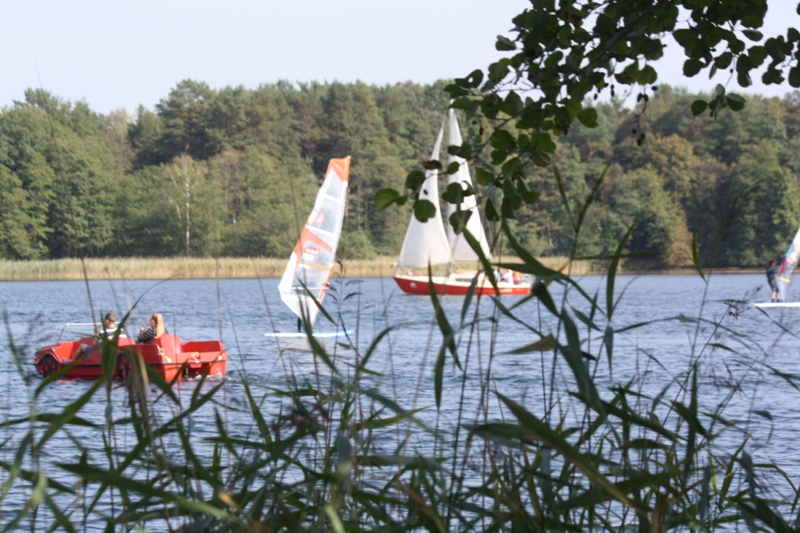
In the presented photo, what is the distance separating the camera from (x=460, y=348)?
306 inches

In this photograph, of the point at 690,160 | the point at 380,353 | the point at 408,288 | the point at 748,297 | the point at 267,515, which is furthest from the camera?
→ the point at 690,160

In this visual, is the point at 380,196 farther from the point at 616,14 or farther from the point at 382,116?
the point at 382,116

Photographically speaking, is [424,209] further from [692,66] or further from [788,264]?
[788,264]

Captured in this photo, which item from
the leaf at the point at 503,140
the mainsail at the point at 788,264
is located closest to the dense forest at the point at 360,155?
the mainsail at the point at 788,264

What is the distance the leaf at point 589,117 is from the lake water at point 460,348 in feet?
1.92

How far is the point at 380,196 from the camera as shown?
3.14 m

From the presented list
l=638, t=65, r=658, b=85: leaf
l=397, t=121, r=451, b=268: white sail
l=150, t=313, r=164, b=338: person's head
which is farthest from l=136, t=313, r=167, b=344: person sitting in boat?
l=397, t=121, r=451, b=268: white sail

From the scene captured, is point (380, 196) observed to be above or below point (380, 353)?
above

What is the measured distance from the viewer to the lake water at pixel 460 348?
3.20 meters

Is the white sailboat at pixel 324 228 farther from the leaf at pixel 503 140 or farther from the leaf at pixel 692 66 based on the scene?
the leaf at pixel 503 140

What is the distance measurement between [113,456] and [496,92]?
5.87 feet

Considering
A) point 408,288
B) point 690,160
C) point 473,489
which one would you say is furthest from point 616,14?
point 690,160

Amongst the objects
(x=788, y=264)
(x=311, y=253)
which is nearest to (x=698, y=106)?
(x=311, y=253)

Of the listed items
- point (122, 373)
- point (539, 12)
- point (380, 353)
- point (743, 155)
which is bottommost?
point (380, 353)
